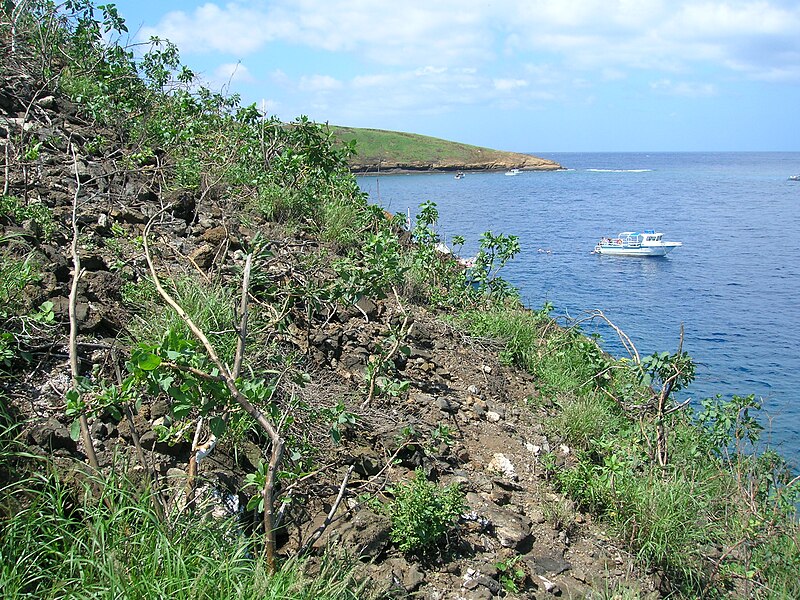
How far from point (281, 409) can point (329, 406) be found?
0.37 meters

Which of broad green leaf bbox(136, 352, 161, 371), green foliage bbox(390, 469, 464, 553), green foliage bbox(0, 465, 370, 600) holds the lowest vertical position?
green foliage bbox(390, 469, 464, 553)

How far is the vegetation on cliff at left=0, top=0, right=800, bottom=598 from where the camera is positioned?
2.69m

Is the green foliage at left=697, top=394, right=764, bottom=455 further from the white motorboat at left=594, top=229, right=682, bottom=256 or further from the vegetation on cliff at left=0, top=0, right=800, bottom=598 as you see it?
the white motorboat at left=594, top=229, right=682, bottom=256

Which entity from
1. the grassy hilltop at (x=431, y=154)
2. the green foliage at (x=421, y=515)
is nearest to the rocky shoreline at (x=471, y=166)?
the grassy hilltop at (x=431, y=154)

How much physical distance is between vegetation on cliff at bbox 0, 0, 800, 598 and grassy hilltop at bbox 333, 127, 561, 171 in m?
73.6

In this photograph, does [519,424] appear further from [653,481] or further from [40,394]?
[40,394]

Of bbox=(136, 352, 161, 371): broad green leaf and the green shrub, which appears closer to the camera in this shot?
bbox=(136, 352, 161, 371): broad green leaf

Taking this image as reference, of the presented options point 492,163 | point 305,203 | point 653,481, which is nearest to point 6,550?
point 653,481

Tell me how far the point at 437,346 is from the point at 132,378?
4034 mm

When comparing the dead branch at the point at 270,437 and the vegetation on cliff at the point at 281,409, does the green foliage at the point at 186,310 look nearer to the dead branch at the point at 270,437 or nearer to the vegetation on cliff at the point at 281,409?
the vegetation on cliff at the point at 281,409

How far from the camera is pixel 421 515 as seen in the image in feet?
11.4

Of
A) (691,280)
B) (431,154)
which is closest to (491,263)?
(691,280)

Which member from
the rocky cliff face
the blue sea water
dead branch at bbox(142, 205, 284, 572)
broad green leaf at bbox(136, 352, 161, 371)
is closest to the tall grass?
the blue sea water

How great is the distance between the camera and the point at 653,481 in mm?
4621
